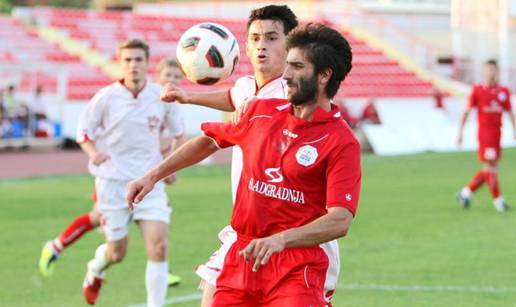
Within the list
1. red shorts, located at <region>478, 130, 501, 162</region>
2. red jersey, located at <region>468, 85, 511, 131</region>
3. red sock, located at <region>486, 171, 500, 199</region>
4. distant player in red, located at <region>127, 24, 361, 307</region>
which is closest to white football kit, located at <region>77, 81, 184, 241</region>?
distant player in red, located at <region>127, 24, 361, 307</region>

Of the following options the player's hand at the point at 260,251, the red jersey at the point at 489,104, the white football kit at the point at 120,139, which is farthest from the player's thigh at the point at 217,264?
the red jersey at the point at 489,104

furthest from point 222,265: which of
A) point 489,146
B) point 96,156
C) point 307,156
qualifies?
point 489,146

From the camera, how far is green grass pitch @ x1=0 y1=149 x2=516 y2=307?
31.2ft

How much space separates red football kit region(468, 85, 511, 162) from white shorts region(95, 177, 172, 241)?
7863 mm

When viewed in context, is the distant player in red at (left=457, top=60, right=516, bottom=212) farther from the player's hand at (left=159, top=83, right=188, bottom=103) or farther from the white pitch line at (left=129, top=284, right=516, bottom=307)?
the player's hand at (left=159, top=83, right=188, bottom=103)

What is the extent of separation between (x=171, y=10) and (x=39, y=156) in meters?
22.4

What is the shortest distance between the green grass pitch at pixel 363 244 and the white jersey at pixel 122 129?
1165mm

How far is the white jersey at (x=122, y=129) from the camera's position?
914 cm

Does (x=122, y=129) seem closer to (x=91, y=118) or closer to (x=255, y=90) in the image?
(x=91, y=118)

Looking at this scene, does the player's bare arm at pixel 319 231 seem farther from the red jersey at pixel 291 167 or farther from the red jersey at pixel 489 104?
the red jersey at pixel 489 104

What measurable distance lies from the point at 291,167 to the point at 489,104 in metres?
11.7

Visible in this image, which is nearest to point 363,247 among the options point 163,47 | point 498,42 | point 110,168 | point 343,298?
point 343,298

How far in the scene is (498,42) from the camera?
134ft

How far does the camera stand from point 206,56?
5902 millimetres
